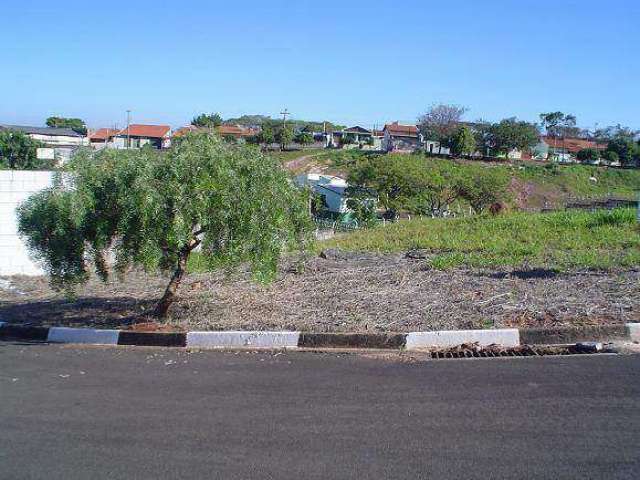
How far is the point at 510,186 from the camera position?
62.0 meters

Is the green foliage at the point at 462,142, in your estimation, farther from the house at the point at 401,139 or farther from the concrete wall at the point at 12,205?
the concrete wall at the point at 12,205

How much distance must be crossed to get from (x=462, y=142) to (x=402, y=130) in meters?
25.8

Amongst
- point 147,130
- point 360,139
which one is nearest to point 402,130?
point 360,139

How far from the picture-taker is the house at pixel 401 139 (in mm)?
88250

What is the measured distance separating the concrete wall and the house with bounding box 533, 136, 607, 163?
8107 centimetres

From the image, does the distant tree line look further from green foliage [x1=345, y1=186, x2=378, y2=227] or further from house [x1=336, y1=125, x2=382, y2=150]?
green foliage [x1=345, y1=186, x2=378, y2=227]

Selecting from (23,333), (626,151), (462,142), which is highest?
(626,151)

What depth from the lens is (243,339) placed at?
744cm

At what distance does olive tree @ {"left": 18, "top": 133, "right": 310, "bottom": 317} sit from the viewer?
7363 mm

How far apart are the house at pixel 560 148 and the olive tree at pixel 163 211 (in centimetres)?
8368

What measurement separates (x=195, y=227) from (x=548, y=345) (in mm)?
4233

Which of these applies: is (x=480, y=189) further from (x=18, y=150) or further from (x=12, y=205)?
(x=12, y=205)

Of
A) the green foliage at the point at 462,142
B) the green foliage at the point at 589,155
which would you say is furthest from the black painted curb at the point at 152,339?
the green foliage at the point at 589,155

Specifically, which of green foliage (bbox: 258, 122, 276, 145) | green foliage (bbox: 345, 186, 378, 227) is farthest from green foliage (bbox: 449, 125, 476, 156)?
green foliage (bbox: 345, 186, 378, 227)
